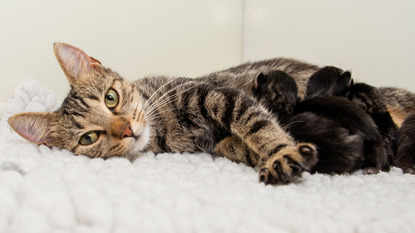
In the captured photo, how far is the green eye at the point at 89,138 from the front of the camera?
4.03 ft

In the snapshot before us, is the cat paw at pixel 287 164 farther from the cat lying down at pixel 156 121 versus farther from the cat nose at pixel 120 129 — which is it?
the cat nose at pixel 120 129

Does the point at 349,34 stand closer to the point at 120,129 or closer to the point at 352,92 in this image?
the point at 352,92

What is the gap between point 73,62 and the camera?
4.56 feet

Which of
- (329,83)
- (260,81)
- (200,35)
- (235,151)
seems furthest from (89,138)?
(200,35)

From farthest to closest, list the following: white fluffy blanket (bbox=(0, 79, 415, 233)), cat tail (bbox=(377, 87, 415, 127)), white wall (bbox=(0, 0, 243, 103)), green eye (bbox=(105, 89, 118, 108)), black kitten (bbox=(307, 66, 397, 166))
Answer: white wall (bbox=(0, 0, 243, 103))
cat tail (bbox=(377, 87, 415, 127))
black kitten (bbox=(307, 66, 397, 166))
green eye (bbox=(105, 89, 118, 108))
white fluffy blanket (bbox=(0, 79, 415, 233))

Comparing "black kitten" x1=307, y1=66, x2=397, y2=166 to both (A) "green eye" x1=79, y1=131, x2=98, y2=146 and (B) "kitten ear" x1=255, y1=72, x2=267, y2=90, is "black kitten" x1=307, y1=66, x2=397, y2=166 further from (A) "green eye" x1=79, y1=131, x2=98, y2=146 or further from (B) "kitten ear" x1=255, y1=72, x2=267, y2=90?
(A) "green eye" x1=79, y1=131, x2=98, y2=146

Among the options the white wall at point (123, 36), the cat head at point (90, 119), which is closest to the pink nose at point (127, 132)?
the cat head at point (90, 119)

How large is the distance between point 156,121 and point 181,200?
0.75m

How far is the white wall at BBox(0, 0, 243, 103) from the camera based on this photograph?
1.87 m

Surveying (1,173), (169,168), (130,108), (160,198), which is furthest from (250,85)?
(1,173)

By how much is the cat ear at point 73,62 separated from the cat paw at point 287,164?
947mm

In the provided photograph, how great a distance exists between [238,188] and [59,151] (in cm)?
79

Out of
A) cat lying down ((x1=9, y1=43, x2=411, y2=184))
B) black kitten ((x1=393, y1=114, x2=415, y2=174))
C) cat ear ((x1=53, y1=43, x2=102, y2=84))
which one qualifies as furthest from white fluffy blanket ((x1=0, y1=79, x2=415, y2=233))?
cat ear ((x1=53, y1=43, x2=102, y2=84))

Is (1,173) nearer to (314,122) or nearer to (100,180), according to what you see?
(100,180)
